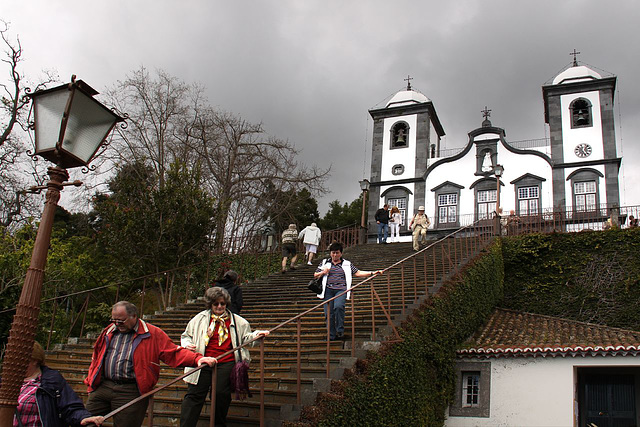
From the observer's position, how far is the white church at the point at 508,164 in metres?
24.0

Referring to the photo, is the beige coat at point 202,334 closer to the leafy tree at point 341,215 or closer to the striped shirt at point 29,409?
the striped shirt at point 29,409

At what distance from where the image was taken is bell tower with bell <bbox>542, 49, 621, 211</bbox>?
23625 millimetres

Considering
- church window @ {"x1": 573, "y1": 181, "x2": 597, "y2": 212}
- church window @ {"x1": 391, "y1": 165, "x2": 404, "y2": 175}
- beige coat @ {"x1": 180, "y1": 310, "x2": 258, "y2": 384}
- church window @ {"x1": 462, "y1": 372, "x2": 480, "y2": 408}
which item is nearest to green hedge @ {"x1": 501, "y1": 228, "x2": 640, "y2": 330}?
church window @ {"x1": 462, "y1": 372, "x2": 480, "y2": 408}

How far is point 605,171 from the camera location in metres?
23.7

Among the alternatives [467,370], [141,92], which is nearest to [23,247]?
[141,92]

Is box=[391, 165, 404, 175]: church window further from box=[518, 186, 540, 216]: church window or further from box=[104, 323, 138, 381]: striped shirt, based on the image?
box=[104, 323, 138, 381]: striped shirt

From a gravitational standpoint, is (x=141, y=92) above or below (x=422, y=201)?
above

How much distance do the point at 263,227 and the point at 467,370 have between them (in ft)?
45.8

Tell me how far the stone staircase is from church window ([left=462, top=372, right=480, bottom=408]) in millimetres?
2364

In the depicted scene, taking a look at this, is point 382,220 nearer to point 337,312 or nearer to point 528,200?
point 528,200

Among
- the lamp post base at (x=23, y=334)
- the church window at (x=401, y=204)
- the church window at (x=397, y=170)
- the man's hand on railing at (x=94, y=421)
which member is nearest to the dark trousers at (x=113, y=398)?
the man's hand on railing at (x=94, y=421)

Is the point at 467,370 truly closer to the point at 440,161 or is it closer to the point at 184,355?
the point at 184,355

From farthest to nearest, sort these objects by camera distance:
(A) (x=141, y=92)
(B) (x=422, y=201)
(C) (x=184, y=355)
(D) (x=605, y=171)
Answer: (B) (x=422, y=201)
(D) (x=605, y=171)
(A) (x=141, y=92)
(C) (x=184, y=355)

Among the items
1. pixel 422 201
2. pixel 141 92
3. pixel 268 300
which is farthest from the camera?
pixel 422 201
